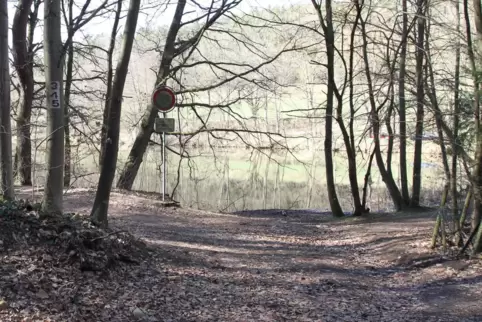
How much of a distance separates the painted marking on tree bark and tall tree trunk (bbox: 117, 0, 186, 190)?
9.11 meters

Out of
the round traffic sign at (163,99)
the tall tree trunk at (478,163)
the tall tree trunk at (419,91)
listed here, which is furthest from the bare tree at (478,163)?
the round traffic sign at (163,99)

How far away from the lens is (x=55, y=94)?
6145 millimetres

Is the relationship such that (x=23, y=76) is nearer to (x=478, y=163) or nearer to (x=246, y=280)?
(x=246, y=280)

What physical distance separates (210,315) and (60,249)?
1678mm

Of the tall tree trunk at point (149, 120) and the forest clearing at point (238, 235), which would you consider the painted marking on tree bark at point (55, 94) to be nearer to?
the forest clearing at point (238, 235)

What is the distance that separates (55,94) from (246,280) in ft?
11.0

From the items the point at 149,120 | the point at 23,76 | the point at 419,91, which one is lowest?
the point at 419,91

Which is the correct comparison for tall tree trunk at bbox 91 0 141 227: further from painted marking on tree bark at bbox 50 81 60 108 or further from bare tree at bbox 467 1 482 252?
bare tree at bbox 467 1 482 252

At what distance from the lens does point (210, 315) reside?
4945 millimetres

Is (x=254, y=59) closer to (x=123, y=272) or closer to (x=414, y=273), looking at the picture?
(x=414, y=273)

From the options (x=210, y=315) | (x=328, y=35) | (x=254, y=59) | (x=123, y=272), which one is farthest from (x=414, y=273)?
(x=254, y=59)

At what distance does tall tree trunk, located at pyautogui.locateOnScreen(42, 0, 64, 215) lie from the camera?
608 cm

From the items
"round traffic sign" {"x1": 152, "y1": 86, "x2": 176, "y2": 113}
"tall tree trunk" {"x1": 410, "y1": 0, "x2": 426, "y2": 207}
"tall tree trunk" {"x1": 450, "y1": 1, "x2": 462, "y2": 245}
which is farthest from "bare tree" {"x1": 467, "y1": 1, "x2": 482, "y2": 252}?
"round traffic sign" {"x1": 152, "y1": 86, "x2": 176, "y2": 113}

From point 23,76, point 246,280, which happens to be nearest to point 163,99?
point 23,76
